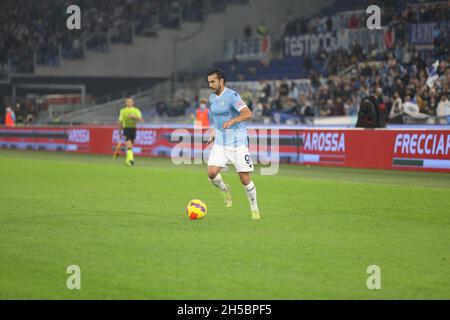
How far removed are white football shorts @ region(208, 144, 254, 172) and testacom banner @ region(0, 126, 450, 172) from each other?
12358 mm

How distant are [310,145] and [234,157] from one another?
1644cm

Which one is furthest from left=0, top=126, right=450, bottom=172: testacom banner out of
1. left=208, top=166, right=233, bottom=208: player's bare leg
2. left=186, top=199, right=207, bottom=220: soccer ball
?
left=186, top=199, right=207, bottom=220: soccer ball

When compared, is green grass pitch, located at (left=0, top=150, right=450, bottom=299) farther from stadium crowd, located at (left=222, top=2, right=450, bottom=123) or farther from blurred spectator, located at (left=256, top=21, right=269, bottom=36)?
blurred spectator, located at (left=256, top=21, right=269, bottom=36)

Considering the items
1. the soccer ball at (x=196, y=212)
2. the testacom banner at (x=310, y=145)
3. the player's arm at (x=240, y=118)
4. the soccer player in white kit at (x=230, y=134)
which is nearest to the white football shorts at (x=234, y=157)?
the soccer player in white kit at (x=230, y=134)

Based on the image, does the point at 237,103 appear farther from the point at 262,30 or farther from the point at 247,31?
the point at 247,31

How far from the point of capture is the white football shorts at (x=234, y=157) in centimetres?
1484

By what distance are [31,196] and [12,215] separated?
12.0 ft

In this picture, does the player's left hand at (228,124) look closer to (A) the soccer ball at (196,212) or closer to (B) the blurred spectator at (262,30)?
(A) the soccer ball at (196,212)

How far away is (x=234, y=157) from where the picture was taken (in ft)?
49.2

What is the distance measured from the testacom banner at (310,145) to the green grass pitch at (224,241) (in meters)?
4.02

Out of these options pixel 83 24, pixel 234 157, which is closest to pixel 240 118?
pixel 234 157

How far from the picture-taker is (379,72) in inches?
1480

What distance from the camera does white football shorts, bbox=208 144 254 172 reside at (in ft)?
48.7
